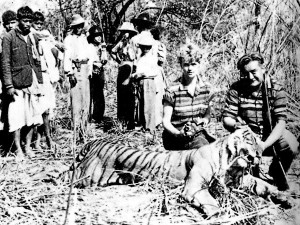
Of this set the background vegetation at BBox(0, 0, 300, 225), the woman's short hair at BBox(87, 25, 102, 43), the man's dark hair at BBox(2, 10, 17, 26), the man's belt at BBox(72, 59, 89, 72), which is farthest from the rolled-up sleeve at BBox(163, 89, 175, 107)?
the woman's short hair at BBox(87, 25, 102, 43)

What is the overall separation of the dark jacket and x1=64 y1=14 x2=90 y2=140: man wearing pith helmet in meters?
1.38

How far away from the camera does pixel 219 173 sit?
3.40 m

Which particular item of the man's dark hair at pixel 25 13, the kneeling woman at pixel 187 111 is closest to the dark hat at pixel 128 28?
the man's dark hair at pixel 25 13

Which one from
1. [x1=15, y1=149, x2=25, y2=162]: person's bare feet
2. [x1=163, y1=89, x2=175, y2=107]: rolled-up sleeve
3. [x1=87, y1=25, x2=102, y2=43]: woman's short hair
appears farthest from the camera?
[x1=87, y1=25, x2=102, y2=43]: woman's short hair

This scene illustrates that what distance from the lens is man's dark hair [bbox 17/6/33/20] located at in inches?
189

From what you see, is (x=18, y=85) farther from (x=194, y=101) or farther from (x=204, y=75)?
(x=204, y=75)

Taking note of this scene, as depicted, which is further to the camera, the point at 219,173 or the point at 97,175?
the point at 97,175

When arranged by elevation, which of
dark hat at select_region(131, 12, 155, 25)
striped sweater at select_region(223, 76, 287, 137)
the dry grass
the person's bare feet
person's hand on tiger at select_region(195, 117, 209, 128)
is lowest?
the dry grass

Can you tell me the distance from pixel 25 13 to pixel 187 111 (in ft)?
6.96

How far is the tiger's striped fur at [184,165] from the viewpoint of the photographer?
11.0ft

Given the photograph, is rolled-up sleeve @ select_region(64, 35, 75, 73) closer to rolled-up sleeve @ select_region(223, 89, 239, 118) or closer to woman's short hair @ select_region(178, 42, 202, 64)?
woman's short hair @ select_region(178, 42, 202, 64)

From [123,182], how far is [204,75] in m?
3.24

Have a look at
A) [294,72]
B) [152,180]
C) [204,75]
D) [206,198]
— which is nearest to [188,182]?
[206,198]

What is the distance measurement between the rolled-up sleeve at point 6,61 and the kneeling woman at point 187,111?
1.84 meters
